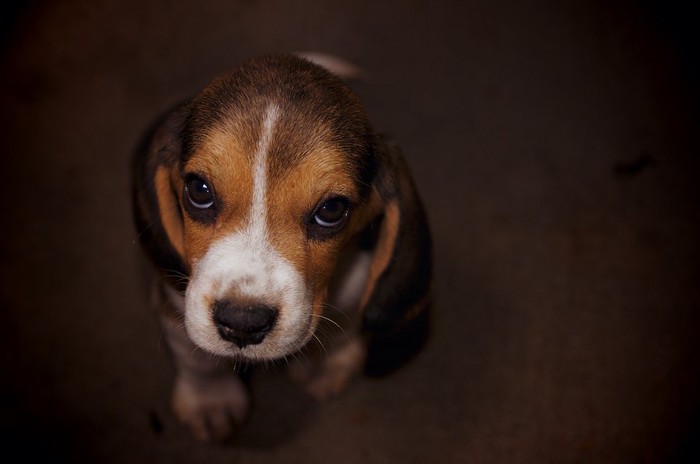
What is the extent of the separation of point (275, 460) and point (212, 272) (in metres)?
1.55

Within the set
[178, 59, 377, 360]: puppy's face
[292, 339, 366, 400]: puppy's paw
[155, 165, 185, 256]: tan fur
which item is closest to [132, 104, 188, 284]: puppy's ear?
[155, 165, 185, 256]: tan fur

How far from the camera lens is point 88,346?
10.7 ft

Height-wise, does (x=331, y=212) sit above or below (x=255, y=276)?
above

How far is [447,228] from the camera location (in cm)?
365

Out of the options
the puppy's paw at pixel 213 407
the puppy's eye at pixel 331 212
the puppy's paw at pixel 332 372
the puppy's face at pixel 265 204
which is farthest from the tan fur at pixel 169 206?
the puppy's paw at pixel 332 372

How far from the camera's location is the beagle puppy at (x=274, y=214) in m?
1.95

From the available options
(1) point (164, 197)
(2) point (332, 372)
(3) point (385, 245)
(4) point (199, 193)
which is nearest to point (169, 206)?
(1) point (164, 197)

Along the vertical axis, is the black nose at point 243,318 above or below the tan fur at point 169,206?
below

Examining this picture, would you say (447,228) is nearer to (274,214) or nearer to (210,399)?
(210,399)

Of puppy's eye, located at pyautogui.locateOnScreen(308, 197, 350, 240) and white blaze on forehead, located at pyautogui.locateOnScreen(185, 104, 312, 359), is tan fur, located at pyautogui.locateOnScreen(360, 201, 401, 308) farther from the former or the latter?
white blaze on forehead, located at pyautogui.locateOnScreen(185, 104, 312, 359)

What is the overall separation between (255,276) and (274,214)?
211mm

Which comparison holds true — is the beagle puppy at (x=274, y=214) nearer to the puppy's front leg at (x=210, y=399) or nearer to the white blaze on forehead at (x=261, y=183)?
the white blaze on forehead at (x=261, y=183)

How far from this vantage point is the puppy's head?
194 cm

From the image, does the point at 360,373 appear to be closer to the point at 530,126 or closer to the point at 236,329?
the point at 236,329
